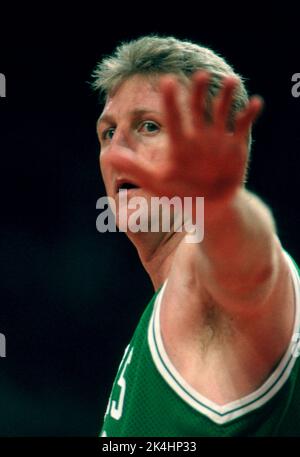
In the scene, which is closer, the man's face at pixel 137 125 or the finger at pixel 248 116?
the finger at pixel 248 116

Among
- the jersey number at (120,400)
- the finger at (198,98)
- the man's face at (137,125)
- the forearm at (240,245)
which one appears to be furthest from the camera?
Result: the man's face at (137,125)

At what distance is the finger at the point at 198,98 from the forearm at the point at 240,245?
139mm

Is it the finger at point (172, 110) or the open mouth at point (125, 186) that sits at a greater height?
the finger at point (172, 110)

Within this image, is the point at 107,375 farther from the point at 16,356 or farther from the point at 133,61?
the point at 133,61

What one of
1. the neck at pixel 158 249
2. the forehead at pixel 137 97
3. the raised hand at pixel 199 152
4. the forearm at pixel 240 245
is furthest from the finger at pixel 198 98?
the neck at pixel 158 249

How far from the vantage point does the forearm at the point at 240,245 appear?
1.02 meters

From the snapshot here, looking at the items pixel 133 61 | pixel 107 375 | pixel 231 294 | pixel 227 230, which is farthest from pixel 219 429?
pixel 107 375

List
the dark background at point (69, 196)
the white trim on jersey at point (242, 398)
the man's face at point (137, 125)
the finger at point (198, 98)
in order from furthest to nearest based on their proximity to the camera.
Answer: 1. the dark background at point (69, 196)
2. the man's face at point (137, 125)
3. the white trim on jersey at point (242, 398)
4. the finger at point (198, 98)

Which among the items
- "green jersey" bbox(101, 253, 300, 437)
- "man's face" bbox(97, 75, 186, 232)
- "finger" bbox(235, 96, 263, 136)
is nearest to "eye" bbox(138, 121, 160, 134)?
"man's face" bbox(97, 75, 186, 232)

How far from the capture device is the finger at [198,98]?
0.87 m

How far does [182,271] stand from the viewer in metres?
1.29

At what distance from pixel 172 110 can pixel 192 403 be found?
0.56 metres

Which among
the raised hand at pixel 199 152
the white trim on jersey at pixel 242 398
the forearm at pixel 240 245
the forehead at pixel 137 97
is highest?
the forehead at pixel 137 97

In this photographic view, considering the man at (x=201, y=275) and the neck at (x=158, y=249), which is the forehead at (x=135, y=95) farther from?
the neck at (x=158, y=249)
